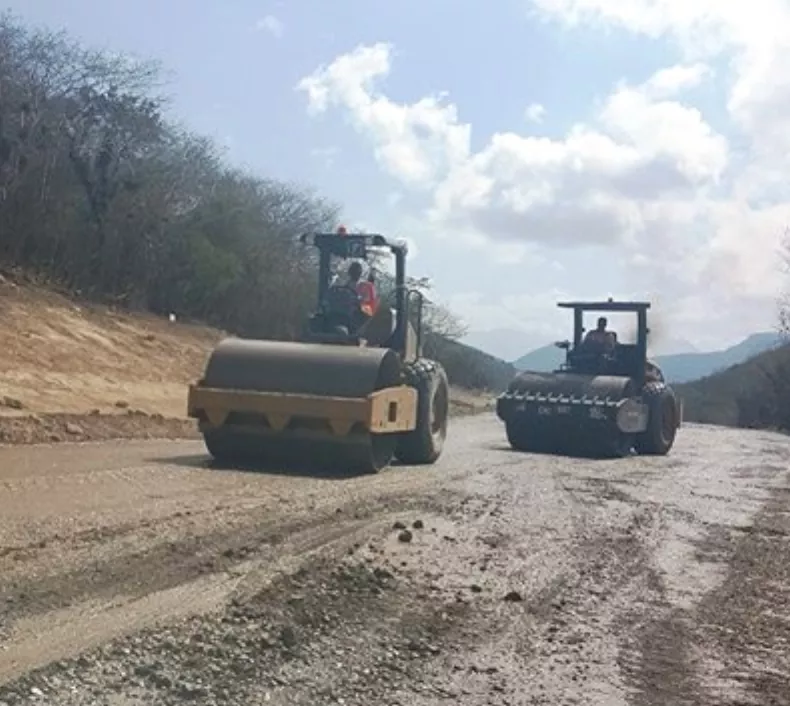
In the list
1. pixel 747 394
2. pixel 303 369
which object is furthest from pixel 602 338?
pixel 747 394

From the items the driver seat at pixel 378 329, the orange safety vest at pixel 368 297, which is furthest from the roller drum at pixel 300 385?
the orange safety vest at pixel 368 297

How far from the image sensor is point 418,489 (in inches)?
535

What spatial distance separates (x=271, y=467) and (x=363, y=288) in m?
2.83

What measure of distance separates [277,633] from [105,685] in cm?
118

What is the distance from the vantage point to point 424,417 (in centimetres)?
1692

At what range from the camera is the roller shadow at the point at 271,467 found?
1455cm

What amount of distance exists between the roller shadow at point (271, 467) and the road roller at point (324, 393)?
0.27 feet

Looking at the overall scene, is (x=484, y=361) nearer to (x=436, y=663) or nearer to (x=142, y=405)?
(x=142, y=405)

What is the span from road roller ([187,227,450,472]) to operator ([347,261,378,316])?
32mm

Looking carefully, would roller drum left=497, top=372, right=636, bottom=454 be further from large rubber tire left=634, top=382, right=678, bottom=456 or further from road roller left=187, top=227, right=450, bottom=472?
road roller left=187, top=227, right=450, bottom=472

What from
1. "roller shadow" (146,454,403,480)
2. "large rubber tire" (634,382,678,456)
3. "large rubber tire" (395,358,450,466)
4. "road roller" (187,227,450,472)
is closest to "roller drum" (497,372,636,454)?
"large rubber tire" (634,382,678,456)

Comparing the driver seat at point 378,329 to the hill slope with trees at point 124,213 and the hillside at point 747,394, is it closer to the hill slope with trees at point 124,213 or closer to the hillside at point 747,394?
the hill slope with trees at point 124,213

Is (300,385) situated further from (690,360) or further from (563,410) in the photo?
(690,360)

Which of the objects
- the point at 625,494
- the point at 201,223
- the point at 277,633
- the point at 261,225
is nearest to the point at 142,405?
the point at 625,494
